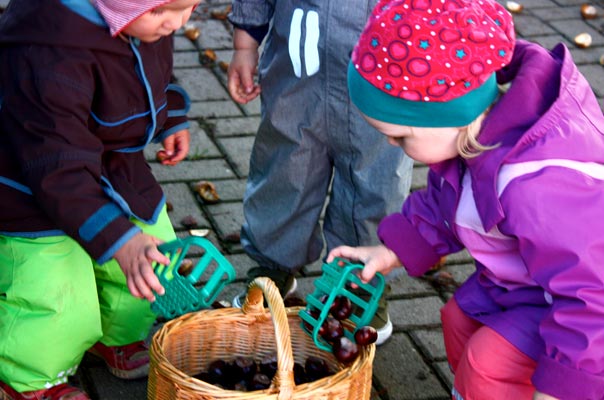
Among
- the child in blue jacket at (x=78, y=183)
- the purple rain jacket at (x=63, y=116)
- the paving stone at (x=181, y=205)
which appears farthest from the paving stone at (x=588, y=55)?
the purple rain jacket at (x=63, y=116)

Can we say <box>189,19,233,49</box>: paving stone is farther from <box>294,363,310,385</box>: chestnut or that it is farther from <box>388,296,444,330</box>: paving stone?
<box>294,363,310,385</box>: chestnut

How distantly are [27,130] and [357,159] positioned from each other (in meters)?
0.98

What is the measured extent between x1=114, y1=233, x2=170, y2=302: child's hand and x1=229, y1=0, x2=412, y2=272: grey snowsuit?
698mm

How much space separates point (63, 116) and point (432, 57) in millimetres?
940

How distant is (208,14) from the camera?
563 centimetres

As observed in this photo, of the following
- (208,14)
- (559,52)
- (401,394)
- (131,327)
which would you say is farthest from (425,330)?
(208,14)

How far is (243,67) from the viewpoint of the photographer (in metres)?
3.24

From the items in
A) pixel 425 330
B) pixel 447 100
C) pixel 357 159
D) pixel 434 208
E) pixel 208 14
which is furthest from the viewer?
pixel 208 14

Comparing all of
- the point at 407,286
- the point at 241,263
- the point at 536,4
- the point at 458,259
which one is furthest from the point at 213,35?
the point at 407,286

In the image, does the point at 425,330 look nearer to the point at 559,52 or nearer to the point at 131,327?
the point at 131,327

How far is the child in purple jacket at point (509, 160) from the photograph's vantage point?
2199mm

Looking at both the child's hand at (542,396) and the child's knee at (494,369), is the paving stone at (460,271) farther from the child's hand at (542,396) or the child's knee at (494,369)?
the child's hand at (542,396)

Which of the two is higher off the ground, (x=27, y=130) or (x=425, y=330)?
(x=27, y=130)

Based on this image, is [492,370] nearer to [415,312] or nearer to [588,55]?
[415,312]
